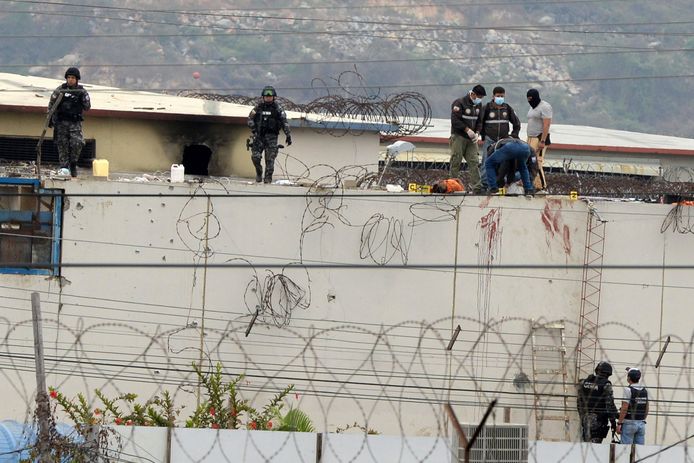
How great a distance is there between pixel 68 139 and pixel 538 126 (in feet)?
18.4

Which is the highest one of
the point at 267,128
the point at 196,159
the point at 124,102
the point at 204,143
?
the point at 124,102

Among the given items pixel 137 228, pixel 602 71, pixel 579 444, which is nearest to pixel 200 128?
pixel 137 228

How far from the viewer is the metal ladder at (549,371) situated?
19.6 meters

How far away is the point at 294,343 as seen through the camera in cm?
1988

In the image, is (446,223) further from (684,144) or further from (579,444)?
(684,144)

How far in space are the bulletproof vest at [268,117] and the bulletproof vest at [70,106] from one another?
6.95 ft

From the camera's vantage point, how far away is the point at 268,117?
20469 mm

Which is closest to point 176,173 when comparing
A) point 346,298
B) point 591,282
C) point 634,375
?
point 346,298

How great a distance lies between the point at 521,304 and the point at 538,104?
8.07 feet

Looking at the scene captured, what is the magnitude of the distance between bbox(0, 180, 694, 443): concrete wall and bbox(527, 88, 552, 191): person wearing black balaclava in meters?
1.06

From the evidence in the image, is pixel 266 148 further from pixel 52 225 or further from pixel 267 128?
pixel 52 225

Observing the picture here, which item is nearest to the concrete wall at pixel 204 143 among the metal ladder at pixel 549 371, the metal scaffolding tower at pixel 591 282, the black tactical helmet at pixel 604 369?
the metal scaffolding tower at pixel 591 282

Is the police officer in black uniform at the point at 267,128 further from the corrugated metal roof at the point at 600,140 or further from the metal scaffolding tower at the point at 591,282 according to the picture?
the corrugated metal roof at the point at 600,140

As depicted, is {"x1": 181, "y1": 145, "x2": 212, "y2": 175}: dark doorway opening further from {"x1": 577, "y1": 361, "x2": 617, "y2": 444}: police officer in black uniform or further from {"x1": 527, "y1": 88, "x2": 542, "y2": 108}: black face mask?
{"x1": 577, "y1": 361, "x2": 617, "y2": 444}: police officer in black uniform
